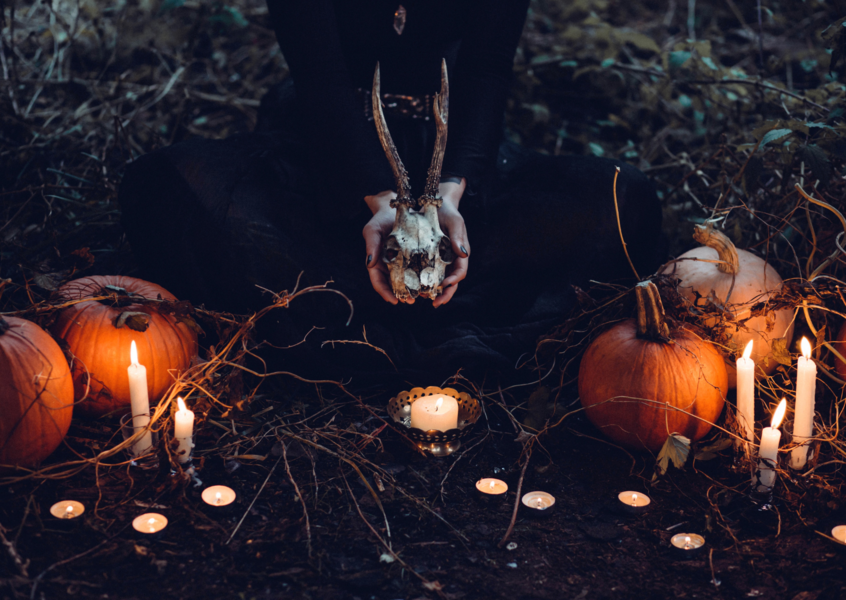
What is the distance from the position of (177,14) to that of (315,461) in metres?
3.89

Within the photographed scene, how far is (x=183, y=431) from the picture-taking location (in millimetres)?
1701

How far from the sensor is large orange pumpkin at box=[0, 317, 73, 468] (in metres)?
1.63

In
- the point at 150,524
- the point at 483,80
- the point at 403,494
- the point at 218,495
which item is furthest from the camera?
the point at 483,80

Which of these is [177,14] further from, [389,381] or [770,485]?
[770,485]

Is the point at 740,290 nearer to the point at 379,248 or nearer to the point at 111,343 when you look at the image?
the point at 379,248

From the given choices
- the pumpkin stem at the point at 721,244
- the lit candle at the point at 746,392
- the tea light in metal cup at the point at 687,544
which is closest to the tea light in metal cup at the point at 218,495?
the tea light in metal cup at the point at 687,544

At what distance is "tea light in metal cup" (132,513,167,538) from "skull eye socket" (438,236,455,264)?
3.24 feet

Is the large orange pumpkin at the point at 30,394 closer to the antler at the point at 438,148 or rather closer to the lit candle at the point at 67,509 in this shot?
the lit candle at the point at 67,509

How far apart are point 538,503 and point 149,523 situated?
3.09 feet

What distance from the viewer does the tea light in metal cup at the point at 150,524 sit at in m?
1.54

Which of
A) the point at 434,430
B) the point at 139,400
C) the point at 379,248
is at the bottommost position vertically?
the point at 434,430

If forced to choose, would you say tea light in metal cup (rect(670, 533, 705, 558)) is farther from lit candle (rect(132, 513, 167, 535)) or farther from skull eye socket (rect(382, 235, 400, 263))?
lit candle (rect(132, 513, 167, 535))

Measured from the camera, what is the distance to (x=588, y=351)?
205 centimetres

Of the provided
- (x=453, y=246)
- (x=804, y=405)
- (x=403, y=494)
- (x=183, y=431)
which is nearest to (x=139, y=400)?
(x=183, y=431)
